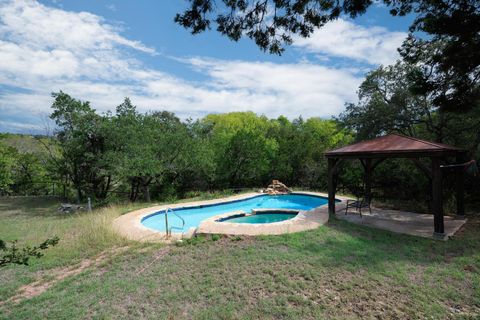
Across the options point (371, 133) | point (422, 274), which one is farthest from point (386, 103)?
point (422, 274)

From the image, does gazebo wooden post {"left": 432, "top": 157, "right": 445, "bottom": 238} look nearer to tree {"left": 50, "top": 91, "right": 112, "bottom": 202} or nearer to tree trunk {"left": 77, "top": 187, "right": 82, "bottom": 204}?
tree {"left": 50, "top": 91, "right": 112, "bottom": 202}

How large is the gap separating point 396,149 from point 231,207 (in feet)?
26.8

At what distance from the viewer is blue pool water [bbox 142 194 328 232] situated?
10.4 meters

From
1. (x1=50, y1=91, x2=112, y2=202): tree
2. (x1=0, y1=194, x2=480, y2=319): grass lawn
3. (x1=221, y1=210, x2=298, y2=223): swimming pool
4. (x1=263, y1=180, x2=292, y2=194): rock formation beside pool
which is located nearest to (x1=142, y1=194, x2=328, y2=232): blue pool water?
(x1=263, y1=180, x2=292, y2=194): rock formation beside pool

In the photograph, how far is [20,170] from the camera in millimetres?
19469

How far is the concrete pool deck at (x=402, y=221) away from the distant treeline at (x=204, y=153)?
7.11 feet

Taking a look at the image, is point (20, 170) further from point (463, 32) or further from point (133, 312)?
point (463, 32)

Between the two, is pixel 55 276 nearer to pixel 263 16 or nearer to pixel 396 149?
pixel 263 16

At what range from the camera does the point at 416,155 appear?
670cm

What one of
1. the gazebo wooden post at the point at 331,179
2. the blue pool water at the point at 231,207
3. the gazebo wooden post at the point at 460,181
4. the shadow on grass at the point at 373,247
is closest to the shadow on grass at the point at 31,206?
the blue pool water at the point at 231,207

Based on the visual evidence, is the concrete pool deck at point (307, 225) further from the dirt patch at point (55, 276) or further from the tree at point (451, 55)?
the tree at point (451, 55)

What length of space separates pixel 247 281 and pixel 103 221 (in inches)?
230

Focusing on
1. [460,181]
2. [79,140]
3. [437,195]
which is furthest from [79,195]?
[460,181]

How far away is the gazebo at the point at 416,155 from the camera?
6432mm
